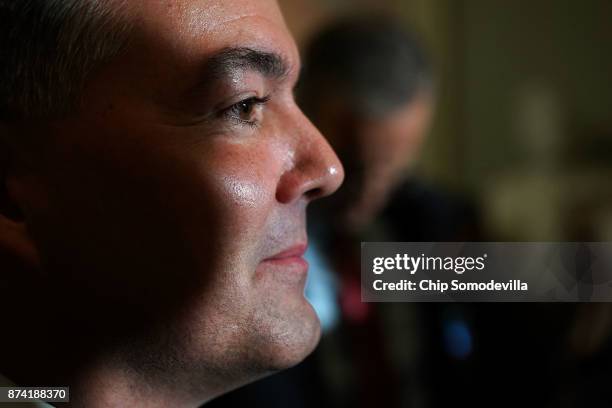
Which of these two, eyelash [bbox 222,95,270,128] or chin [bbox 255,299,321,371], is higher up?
eyelash [bbox 222,95,270,128]

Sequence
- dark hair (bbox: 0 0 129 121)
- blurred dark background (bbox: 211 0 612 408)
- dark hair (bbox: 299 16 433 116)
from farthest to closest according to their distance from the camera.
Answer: blurred dark background (bbox: 211 0 612 408)
dark hair (bbox: 299 16 433 116)
dark hair (bbox: 0 0 129 121)

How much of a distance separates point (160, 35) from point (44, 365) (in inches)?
11.3

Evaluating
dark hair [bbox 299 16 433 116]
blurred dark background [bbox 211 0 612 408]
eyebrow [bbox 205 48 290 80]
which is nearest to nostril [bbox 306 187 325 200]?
eyebrow [bbox 205 48 290 80]

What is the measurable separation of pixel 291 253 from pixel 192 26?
203mm

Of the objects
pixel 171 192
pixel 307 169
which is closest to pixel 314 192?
pixel 307 169

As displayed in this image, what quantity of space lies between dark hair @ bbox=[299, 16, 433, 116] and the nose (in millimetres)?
472

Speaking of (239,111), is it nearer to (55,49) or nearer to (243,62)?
A: (243,62)

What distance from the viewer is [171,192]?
0.57 metres

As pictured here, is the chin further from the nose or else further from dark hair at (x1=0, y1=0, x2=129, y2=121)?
dark hair at (x1=0, y1=0, x2=129, y2=121)

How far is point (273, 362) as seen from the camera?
588 millimetres

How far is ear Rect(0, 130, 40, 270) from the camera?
1.91 ft

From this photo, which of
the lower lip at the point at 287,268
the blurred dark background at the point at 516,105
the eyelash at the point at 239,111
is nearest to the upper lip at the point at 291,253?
the lower lip at the point at 287,268

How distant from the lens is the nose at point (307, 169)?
602 mm

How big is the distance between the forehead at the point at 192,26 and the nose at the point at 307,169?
89mm
